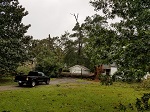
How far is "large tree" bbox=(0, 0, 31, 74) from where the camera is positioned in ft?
107

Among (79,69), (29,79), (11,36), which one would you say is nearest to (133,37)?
(29,79)

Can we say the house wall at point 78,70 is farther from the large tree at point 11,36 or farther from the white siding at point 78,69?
the large tree at point 11,36

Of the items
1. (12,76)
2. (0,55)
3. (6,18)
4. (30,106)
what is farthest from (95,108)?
(12,76)

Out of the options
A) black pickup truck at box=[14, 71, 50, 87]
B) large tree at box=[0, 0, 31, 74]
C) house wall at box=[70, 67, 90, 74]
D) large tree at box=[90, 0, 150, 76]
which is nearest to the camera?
large tree at box=[90, 0, 150, 76]

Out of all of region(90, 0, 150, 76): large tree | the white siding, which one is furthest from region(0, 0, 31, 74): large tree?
the white siding

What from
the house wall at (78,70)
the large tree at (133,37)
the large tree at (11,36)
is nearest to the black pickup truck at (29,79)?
the large tree at (11,36)

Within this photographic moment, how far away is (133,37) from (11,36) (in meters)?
26.1

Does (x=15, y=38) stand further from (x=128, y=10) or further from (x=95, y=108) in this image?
(x=128, y=10)

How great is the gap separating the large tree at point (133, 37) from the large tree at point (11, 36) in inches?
890

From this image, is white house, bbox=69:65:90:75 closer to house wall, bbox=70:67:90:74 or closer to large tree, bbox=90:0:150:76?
house wall, bbox=70:67:90:74

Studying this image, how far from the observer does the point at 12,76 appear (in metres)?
41.6

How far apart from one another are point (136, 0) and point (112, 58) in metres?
2.53

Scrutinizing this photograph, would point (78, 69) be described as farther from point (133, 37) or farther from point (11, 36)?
point (133, 37)

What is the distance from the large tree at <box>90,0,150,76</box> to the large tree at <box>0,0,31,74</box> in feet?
74.1
